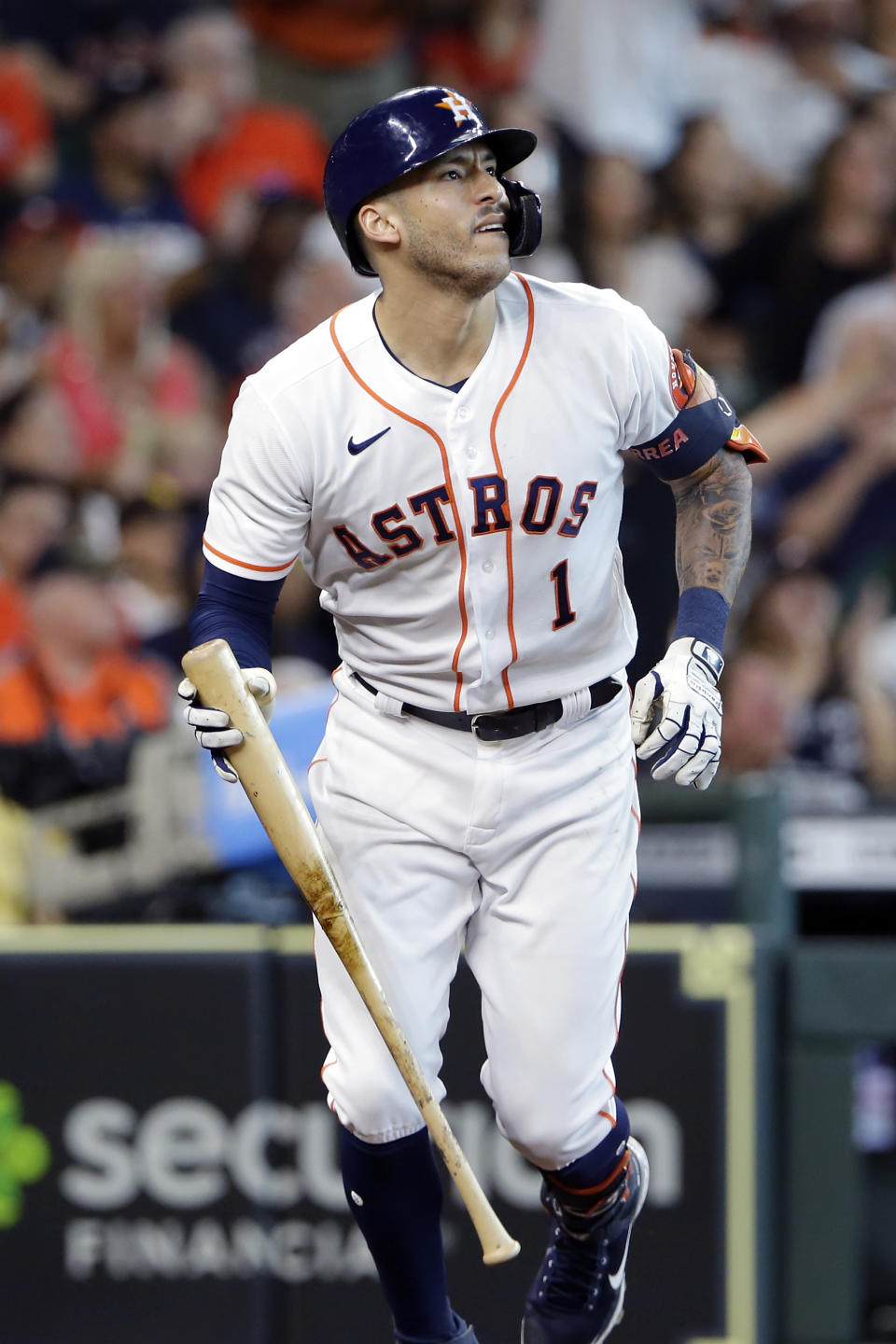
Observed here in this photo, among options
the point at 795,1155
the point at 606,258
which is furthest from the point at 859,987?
the point at 606,258

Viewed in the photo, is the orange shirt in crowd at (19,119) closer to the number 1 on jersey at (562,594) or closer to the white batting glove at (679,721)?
the number 1 on jersey at (562,594)

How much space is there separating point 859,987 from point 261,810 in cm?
211

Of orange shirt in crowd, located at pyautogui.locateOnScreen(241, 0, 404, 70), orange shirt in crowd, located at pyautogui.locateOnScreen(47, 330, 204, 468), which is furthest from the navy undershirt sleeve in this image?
orange shirt in crowd, located at pyautogui.locateOnScreen(241, 0, 404, 70)

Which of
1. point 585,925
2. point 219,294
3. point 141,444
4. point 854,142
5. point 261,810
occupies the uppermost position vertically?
point 854,142

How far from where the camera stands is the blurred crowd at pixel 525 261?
5539 mm

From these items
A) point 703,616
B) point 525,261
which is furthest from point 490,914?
point 525,261

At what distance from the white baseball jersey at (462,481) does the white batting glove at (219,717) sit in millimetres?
163

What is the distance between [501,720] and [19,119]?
4410mm

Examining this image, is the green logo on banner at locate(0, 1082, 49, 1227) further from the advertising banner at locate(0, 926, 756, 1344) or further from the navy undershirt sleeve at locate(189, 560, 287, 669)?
the navy undershirt sleeve at locate(189, 560, 287, 669)

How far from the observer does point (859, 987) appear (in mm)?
3967

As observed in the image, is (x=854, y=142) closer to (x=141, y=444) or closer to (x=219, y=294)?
(x=219, y=294)

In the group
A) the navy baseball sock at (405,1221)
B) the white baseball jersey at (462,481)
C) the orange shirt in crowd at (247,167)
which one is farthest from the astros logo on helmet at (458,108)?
Result: the orange shirt in crowd at (247,167)

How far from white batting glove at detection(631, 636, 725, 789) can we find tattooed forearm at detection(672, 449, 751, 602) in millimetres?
192

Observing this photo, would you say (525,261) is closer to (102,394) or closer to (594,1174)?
(102,394)
